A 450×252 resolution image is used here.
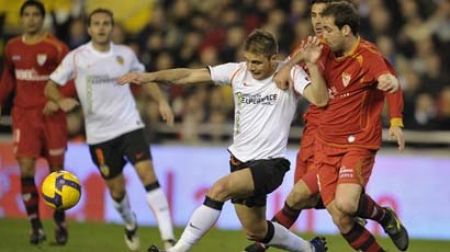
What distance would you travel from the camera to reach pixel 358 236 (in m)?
11.1

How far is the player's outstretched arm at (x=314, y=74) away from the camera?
1082cm

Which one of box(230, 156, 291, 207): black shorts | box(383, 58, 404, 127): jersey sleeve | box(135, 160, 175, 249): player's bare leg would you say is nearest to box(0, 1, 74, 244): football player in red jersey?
box(135, 160, 175, 249): player's bare leg

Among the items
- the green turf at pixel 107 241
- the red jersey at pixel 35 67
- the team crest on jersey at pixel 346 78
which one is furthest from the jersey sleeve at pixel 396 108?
the red jersey at pixel 35 67

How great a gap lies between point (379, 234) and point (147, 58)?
5492 millimetres

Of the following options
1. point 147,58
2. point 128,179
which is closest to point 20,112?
point 128,179

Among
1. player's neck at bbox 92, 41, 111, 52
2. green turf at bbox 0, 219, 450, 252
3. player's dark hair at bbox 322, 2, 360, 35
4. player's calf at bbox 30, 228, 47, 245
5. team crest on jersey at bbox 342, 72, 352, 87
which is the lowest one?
green turf at bbox 0, 219, 450, 252

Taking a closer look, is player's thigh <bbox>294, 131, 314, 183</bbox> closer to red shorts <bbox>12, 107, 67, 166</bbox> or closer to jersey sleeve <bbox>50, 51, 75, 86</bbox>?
jersey sleeve <bbox>50, 51, 75, 86</bbox>

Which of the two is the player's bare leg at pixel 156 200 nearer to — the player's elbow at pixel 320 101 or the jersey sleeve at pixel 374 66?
the player's elbow at pixel 320 101

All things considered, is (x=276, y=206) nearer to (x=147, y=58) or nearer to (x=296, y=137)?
(x=296, y=137)

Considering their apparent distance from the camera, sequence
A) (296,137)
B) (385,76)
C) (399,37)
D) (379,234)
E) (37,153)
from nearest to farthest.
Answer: (385,76)
(37,153)
(379,234)
(296,137)
(399,37)

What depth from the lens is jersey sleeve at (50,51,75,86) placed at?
13.9 meters

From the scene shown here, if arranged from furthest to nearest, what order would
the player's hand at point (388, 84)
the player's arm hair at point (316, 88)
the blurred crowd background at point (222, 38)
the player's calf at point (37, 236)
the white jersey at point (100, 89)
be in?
the blurred crowd background at point (222, 38) → the player's calf at point (37, 236) → the white jersey at point (100, 89) → the player's arm hair at point (316, 88) → the player's hand at point (388, 84)

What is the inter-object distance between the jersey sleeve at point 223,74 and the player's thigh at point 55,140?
3.78 metres

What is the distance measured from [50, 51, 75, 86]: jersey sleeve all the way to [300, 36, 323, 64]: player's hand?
3.91m
